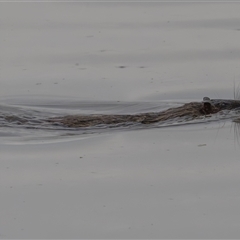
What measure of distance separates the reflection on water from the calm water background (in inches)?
1.2

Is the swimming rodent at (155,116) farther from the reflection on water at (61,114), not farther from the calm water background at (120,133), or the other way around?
the calm water background at (120,133)

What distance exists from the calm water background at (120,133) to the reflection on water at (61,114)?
0.03 metres

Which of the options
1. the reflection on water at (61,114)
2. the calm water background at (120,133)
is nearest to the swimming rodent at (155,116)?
the reflection on water at (61,114)

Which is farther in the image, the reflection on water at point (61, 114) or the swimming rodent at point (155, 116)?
the swimming rodent at point (155, 116)

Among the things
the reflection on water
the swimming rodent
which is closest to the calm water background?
the reflection on water

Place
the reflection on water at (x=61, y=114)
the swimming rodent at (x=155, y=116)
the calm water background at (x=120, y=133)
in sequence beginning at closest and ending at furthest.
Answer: the calm water background at (x=120, y=133) → the reflection on water at (x=61, y=114) → the swimming rodent at (x=155, y=116)

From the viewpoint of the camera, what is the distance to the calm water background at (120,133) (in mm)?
5449

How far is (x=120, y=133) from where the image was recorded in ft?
24.2

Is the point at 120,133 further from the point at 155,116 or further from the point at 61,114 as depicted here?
the point at 61,114

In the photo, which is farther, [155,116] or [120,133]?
[155,116]

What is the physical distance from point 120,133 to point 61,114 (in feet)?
3.82

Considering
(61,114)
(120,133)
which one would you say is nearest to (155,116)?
(120,133)

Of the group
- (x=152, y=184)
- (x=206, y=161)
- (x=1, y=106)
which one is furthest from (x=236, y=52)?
(x=152, y=184)

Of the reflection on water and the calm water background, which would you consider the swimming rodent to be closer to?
the reflection on water
